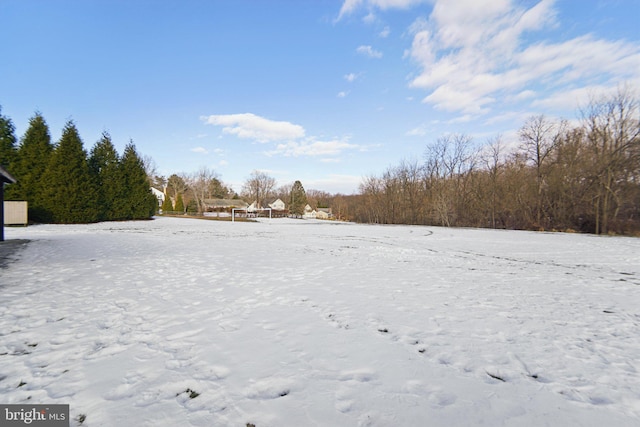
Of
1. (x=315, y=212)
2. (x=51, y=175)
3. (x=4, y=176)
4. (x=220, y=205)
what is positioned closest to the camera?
(x=4, y=176)

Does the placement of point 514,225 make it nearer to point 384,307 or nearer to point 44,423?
point 384,307

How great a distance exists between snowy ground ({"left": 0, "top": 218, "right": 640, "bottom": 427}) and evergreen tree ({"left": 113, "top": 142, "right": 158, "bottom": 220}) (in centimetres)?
2650

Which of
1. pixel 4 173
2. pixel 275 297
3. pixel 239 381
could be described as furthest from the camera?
pixel 4 173

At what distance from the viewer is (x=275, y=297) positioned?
521 cm

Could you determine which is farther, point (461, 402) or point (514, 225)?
point (514, 225)

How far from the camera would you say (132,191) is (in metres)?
31.1

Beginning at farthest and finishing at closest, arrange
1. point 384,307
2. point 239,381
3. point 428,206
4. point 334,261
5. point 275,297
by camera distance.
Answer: point 428,206 < point 334,261 < point 275,297 < point 384,307 < point 239,381

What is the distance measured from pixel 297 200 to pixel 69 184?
57.0 meters

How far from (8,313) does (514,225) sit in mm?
33773

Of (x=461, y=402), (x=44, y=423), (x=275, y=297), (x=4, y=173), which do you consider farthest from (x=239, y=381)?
(x=4, y=173)

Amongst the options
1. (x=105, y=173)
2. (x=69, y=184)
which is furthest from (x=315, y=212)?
(x=69, y=184)

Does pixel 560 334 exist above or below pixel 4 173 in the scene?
below

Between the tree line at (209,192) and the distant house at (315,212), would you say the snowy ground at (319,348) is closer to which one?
the tree line at (209,192)

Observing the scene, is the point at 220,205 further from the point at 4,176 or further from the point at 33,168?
the point at 4,176
